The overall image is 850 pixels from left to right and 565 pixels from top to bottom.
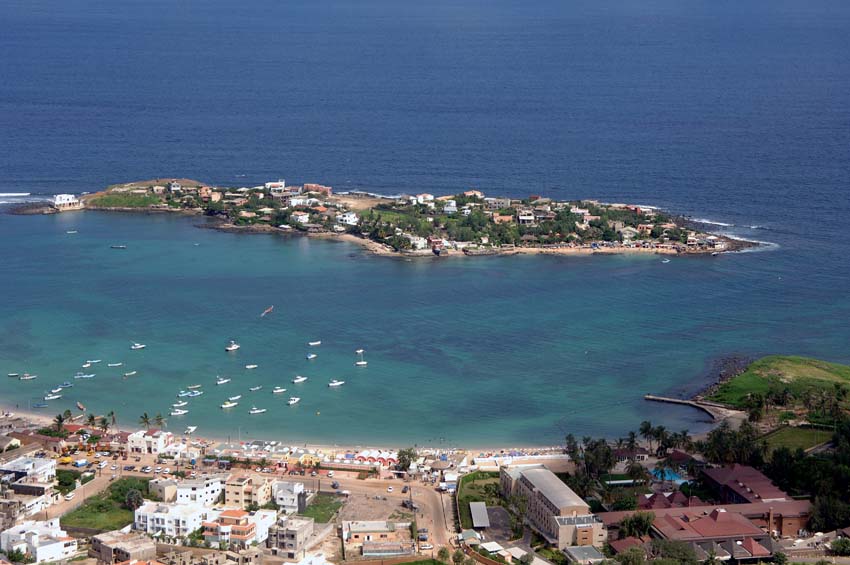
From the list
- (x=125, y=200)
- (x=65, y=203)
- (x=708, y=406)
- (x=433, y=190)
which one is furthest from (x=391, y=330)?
(x=65, y=203)

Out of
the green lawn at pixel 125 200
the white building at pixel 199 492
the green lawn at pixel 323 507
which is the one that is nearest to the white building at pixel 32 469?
the white building at pixel 199 492

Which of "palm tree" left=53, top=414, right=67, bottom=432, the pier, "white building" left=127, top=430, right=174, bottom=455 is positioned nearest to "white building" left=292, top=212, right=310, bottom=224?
"palm tree" left=53, top=414, right=67, bottom=432

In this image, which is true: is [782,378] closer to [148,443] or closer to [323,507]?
[323,507]

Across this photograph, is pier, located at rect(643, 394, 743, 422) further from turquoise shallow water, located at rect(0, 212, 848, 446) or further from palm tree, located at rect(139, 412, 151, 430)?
palm tree, located at rect(139, 412, 151, 430)

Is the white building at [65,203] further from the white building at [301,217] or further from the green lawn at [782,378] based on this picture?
the green lawn at [782,378]

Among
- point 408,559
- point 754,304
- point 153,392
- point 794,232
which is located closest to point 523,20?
point 794,232

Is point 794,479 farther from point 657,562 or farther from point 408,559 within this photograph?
point 408,559
